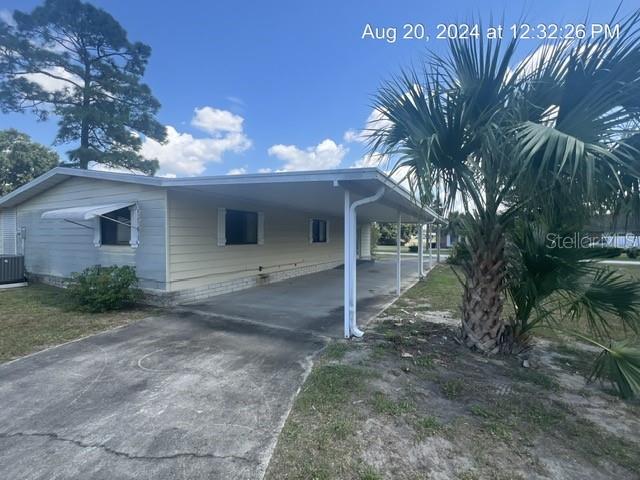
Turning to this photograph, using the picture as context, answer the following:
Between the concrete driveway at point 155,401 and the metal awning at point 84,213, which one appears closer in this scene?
the concrete driveway at point 155,401

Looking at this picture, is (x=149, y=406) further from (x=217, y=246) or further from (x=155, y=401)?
(x=217, y=246)

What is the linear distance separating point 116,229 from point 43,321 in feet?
9.29

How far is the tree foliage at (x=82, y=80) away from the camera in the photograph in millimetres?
14648

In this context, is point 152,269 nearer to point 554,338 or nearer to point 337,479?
point 337,479

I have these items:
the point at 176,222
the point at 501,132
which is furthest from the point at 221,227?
the point at 501,132

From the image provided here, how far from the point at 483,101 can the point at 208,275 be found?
265 inches

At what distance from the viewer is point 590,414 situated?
9.65 ft

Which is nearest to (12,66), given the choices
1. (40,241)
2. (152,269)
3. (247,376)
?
(40,241)

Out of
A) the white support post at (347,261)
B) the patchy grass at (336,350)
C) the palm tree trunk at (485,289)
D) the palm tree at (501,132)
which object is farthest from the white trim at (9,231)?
the palm tree trunk at (485,289)

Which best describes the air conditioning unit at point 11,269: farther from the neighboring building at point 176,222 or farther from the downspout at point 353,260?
the downspout at point 353,260

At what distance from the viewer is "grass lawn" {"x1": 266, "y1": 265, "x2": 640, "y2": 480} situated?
7.39ft

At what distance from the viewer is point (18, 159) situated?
72.9ft

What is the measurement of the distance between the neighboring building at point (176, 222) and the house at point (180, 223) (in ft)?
0.08
